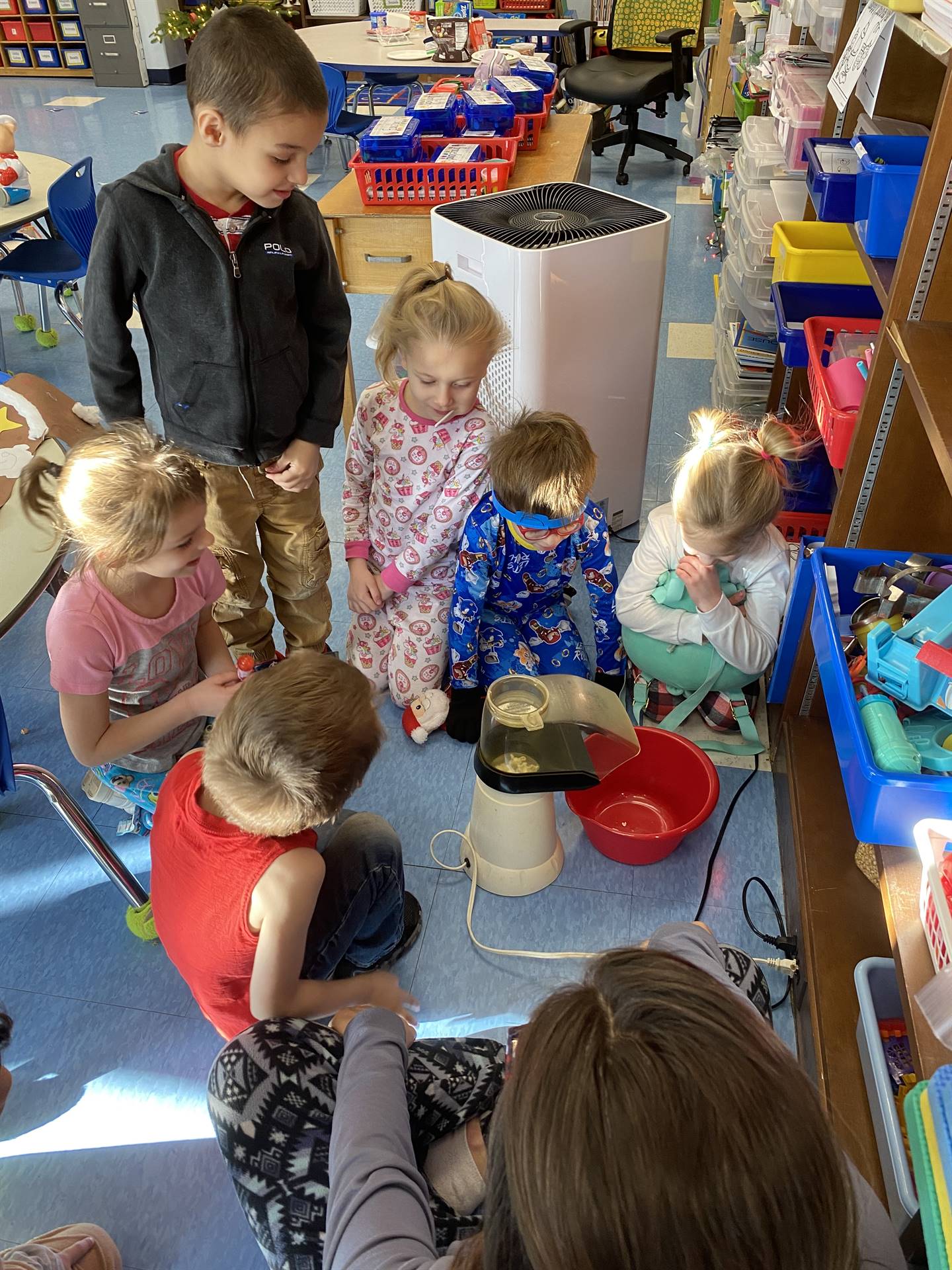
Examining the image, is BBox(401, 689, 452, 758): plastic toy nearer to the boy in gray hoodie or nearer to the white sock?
the boy in gray hoodie

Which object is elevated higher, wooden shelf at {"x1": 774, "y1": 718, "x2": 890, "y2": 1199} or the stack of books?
the stack of books

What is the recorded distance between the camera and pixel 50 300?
4.10m

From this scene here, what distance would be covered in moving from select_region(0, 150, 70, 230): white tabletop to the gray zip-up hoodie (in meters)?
1.68

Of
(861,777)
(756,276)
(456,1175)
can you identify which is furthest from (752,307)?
(456,1175)

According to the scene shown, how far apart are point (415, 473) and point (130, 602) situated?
0.73m

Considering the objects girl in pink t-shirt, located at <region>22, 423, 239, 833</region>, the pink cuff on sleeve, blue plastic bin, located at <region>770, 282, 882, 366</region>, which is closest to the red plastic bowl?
the pink cuff on sleeve

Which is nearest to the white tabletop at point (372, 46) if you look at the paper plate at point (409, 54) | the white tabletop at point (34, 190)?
the paper plate at point (409, 54)

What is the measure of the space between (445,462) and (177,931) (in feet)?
3.62

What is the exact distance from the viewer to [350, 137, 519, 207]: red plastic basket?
2533 mm

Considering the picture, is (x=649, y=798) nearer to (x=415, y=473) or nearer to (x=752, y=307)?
(x=415, y=473)

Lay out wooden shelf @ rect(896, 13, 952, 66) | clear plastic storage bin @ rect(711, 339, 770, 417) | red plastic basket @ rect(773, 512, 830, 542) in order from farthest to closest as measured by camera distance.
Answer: clear plastic storage bin @ rect(711, 339, 770, 417) < red plastic basket @ rect(773, 512, 830, 542) < wooden shelf @ rect(896, 13, 952, 66)

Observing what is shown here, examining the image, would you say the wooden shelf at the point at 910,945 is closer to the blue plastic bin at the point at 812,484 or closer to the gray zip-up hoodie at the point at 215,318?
the blue plastic bin at the point at 812,484

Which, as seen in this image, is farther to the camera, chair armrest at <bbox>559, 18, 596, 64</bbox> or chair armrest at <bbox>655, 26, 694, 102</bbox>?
chair armrest at <bbox>559, 18, 596, 64</bbox>

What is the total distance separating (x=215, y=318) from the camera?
1.59m
